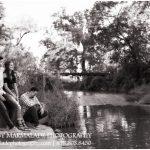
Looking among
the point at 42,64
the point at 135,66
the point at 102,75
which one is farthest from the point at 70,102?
the point at 102,75

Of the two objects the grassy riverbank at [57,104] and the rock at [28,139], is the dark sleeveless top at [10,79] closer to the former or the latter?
the rock at [28,139]

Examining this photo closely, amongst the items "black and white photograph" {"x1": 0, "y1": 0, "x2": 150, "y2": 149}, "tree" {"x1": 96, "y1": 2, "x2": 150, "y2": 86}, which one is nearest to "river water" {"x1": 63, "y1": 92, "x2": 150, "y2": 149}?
"black and white photograph" {"x1": 0, "y1": 0, "x2": 150, "y2": 149}

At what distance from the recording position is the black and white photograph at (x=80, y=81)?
27.8ft

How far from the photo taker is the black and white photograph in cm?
847

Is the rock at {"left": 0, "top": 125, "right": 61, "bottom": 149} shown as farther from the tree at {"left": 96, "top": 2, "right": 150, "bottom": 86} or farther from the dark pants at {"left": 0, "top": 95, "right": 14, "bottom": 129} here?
the tree at {"left": 96, "top": 2, "right": 150, "bottom": 86}

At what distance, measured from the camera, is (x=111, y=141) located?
872cm

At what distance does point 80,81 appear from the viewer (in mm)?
41156

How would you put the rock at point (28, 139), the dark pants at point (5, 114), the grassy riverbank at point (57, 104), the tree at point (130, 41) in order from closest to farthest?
the rock at point (28, 139) < the dark pants at point (5, 114) < the grassy riverbank at point (57, 104) < the tree at point (130, 41)

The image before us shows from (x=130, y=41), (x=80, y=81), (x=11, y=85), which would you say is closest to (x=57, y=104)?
(x=11, y=85)

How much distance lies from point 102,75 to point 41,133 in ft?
102

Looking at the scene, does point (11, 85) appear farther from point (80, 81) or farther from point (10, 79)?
point (80, 81)

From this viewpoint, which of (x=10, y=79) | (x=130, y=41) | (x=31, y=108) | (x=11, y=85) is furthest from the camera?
(x=130, y=41)

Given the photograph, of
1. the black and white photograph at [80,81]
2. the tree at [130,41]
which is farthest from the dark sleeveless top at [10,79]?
the tree at [130,41]

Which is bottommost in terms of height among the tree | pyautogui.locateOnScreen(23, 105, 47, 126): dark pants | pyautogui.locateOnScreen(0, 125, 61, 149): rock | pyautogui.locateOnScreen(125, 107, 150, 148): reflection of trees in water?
pyautogui.locateOnScreen(125, 107, 150, 148): reflection of trees in water
